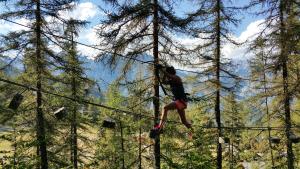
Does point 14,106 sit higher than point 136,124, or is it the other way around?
point 14,106

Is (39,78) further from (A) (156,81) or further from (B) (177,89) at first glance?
(B) (177,89)

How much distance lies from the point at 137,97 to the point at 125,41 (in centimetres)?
250

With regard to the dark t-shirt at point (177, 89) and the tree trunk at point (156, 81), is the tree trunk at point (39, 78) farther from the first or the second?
the dark t-shirt at point (177, 89)

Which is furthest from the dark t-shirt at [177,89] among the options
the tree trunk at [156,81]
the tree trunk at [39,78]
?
the tree trunk at [39,78]

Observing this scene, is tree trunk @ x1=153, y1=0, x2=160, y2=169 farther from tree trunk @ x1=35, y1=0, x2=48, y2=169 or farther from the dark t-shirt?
the dark t-shirt

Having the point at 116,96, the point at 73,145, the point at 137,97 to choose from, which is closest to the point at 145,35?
the point at 137,97

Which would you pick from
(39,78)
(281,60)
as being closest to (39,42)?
(39,78)

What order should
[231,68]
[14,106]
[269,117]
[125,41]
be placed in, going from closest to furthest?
[14,106] → [125,41] → [269,117] → [231,68]

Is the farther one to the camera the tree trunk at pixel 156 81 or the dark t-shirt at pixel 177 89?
the tree trunk at pixel 156 81

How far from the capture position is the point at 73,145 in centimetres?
2550

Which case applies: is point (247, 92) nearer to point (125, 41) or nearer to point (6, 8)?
point (125, 41)

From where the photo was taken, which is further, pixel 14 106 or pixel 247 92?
pixel 247 92

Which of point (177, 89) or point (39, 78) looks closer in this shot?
point (177, 89)

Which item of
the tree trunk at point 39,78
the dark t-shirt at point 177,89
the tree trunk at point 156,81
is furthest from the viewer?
the tree trunk at point 39,78
